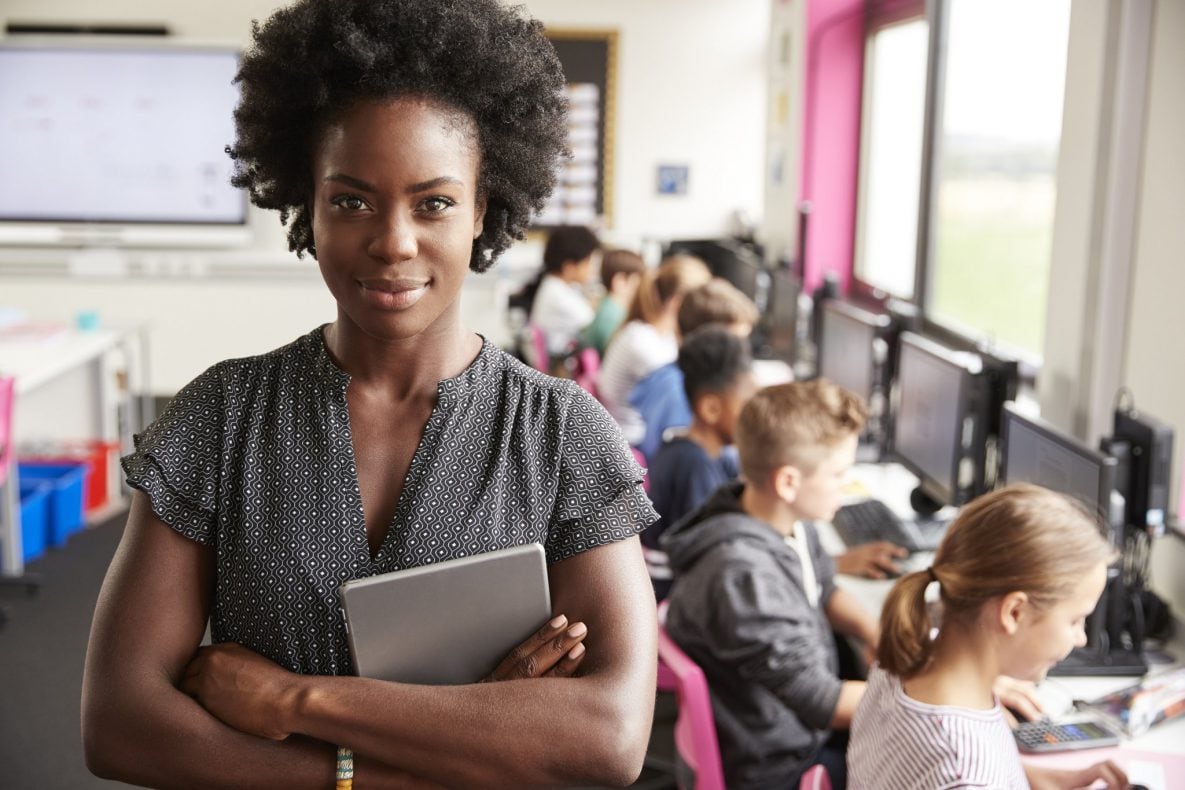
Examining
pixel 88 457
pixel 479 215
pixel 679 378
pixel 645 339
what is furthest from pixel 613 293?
pixel 479 215

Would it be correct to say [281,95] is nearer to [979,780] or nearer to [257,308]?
[979,780]

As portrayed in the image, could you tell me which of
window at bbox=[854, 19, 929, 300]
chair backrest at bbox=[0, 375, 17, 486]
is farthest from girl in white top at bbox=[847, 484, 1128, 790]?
window at bbox=[854, 19, 929, 300]

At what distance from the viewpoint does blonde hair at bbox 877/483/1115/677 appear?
168 centimetres

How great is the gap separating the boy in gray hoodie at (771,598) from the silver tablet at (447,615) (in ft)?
3.55

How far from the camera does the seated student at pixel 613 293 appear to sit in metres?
5.43

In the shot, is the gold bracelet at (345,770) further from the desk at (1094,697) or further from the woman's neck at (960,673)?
the desk at (1094,697)

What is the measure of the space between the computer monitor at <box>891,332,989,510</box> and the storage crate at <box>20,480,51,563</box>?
327cm

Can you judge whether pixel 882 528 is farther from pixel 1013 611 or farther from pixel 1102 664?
pixel 1013 611

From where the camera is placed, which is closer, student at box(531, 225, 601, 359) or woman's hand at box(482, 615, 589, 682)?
woman's hand at box(482, 615, 589, 682)

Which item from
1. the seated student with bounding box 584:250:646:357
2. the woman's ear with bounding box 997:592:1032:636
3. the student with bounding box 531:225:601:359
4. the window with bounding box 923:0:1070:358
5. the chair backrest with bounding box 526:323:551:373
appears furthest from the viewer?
the student with bounding box 531:225:601:359

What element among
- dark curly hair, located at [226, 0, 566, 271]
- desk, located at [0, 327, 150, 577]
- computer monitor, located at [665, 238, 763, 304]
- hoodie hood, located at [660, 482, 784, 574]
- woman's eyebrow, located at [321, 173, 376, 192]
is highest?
dark curly hair, located at [226, 0, 566, 271]

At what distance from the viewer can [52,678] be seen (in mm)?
3695

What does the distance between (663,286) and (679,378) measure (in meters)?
0.75

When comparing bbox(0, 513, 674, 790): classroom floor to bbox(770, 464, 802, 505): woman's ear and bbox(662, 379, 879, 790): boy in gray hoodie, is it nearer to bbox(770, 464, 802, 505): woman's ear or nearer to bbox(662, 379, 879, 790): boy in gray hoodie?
bbox(662, 379, 879, 790): boy in gray hoodie
